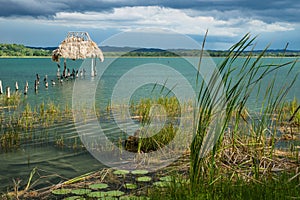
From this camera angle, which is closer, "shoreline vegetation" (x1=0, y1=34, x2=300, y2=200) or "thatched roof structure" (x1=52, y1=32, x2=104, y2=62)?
"shoreline vegetation" (x1=0, y1=34, x2=300, y2=200)

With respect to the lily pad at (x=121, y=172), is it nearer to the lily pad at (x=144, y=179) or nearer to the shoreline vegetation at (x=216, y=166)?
the shoreline vegetation at (x=216, y=166)

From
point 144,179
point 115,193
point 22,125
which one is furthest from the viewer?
point 22,125

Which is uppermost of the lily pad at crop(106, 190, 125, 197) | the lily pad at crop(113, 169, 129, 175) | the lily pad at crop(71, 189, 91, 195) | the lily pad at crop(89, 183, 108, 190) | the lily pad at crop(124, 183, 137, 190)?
the lily pad at crop(106, 190, 125, 197)

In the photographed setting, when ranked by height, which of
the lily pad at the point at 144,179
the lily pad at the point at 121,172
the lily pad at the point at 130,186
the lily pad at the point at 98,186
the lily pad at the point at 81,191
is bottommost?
the lily pad at the point at 121,172

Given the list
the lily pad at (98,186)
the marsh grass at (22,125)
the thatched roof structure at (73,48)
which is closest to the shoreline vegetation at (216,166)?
the lily pad at (98,186)

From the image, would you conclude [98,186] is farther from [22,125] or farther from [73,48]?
Result: [73,48]

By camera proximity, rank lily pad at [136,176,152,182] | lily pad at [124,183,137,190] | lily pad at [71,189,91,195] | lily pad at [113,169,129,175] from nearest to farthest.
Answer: lily pad at [71,189,91,195] < lily pad at [124,183,137,190] < lily pad at [136,176,152,182] < lily pad at [113,169,129,175]

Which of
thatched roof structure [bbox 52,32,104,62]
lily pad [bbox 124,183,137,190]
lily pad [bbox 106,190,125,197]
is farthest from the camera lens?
thatched roof structure [bbox 52,32,104,62]

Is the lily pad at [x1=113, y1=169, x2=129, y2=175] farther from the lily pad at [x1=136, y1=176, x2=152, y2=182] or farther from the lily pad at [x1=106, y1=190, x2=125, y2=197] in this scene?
the lily pad at [x1=106, y1=190, x2=125, y2=197]

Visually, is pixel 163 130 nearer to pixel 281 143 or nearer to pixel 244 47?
pixel 281 143

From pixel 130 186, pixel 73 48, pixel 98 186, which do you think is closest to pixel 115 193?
pixel 130 186

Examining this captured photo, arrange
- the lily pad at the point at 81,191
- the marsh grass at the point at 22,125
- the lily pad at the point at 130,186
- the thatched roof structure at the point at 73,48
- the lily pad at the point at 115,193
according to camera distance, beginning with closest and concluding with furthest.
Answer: the lily pad at the point at 115,193 → the lily pad at the point at 81,191 → the lily pad at the point at 130,186 → the marsh grass at the point at 22,125 → the thatched roof structure at the point at 73,48

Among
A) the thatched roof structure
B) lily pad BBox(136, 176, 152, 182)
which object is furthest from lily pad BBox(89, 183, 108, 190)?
the thatched roof structure

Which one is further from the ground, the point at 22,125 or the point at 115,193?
the point at 115,193
